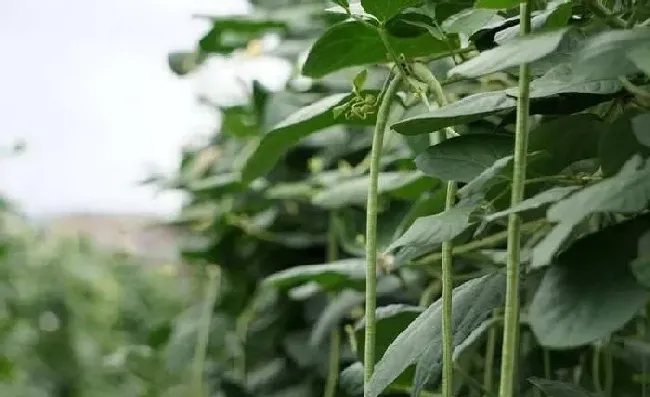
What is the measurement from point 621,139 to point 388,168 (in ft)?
1.69

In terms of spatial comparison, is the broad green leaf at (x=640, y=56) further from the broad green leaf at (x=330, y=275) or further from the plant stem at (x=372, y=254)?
the broad green leaf at (x=330, y=275)

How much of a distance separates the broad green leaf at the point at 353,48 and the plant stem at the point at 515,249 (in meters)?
0.12

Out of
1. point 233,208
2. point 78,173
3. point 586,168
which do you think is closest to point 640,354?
point 586,168

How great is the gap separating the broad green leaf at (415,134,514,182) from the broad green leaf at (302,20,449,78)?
3.6 inches

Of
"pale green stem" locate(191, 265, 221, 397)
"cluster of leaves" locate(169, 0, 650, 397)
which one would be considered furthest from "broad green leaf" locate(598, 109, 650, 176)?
"pale green stem" locate(191, 265, 221, 397)

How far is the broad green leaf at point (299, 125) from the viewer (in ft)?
1.66

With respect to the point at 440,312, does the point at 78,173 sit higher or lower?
lower

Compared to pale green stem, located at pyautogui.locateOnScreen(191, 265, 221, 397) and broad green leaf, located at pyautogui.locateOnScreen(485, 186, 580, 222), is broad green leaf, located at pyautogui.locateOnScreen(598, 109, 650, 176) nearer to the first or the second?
broad green leaf, located at pyautogui.locateOnScreen(485, 186, 580, 222)

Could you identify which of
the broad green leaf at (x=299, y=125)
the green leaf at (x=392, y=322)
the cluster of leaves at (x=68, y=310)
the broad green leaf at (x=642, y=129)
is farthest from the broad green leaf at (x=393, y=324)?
the cluster of leaves at (x=68, y=310)

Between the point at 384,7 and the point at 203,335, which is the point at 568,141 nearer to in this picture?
the point at 384,7

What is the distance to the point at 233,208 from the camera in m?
1.01

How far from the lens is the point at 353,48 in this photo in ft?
1.58

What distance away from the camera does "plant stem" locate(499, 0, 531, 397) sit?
0.33 m

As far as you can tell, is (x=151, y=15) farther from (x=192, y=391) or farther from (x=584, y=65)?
(x=584, y=65)
